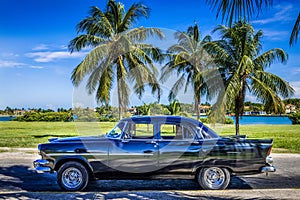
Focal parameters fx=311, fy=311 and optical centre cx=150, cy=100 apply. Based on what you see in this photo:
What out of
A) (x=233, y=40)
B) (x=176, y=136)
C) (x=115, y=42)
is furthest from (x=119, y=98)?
(x=176, y=136)

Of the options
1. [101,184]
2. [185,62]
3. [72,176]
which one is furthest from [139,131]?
[185,62]

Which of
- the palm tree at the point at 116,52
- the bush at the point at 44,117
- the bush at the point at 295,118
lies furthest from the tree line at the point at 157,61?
the bush at the point at 295,118

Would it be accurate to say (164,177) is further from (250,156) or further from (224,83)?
(224,83)

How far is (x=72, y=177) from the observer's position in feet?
21.8

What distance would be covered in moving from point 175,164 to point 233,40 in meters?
12.4

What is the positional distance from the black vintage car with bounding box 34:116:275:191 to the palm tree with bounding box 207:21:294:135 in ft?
30.8

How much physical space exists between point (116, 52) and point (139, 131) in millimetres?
12116

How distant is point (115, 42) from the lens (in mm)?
18516

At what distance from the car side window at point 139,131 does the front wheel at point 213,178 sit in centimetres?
137

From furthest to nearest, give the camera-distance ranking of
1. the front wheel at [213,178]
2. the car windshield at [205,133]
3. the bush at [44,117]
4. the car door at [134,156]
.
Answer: the bush at [44,117]
the car windshield at [205,133]
the front wheel at [213,178]
the car door at [134,156]

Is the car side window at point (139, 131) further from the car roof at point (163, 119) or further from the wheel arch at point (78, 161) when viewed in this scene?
the wheel arch at point (78, 161)

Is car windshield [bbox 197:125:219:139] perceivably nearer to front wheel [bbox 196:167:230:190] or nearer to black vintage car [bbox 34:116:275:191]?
black vintage car [bbox 34:116:275:191]

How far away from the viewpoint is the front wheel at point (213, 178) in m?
6.61

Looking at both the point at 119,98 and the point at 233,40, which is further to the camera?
the point at 119,98
